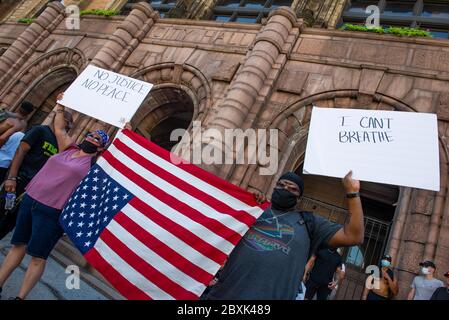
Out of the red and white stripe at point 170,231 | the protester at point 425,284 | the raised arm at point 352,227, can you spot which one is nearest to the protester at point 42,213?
the red and white stripe at point 170,231

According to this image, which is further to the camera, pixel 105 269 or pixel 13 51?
pixel 13 51

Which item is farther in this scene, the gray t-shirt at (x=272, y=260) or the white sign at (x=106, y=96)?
the white sign at (x=106, y=96)

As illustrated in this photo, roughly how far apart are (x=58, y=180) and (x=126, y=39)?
7665mm

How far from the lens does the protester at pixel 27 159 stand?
403cm

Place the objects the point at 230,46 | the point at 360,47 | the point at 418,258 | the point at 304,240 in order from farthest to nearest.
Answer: the point at 230,46
the point at 360,47
the point at 418,258
the point at 304,240

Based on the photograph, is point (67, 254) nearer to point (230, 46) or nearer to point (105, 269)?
point (105, 269)

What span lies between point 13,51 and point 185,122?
7380 millimetres

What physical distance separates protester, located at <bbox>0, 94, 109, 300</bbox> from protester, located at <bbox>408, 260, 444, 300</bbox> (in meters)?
5.05

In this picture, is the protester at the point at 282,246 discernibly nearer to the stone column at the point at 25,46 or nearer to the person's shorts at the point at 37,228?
the person's shorts at the point at 37,228

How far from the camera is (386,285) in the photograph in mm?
4867

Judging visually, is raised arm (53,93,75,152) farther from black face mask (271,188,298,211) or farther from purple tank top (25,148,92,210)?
black face mask (271,188,298,211)

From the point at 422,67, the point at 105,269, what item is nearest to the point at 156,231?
the point at 105,269
